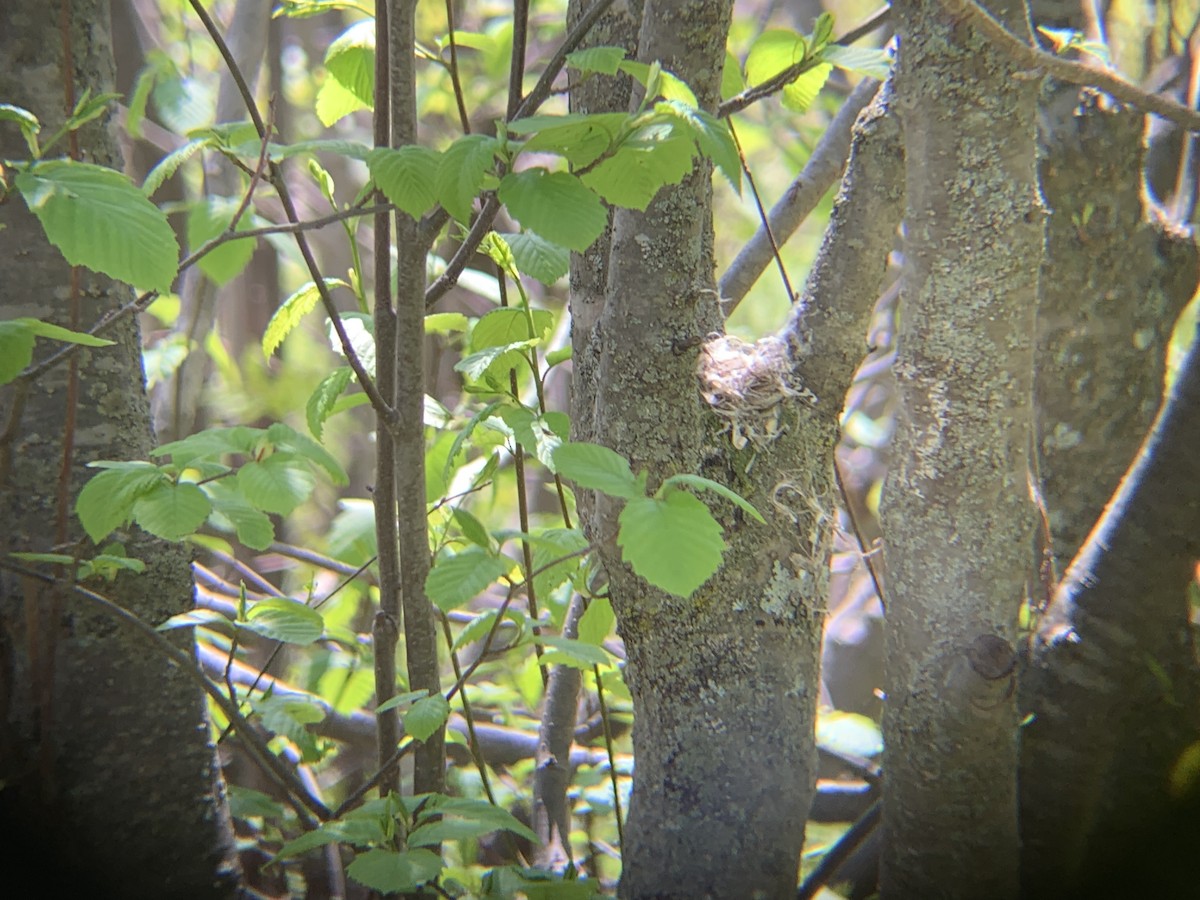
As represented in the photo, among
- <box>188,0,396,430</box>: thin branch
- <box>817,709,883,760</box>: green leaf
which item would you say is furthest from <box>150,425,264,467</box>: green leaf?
<box>817,709,883,760</box>: green leaf

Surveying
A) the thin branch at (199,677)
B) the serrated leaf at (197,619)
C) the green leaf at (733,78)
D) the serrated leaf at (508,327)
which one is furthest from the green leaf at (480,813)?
the green leaf at (733,78)

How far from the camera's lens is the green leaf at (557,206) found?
0.73m

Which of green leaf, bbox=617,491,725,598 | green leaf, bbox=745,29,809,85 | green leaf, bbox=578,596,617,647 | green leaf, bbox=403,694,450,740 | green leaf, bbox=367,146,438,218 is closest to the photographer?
green leaf, bbox=617,491,725,598

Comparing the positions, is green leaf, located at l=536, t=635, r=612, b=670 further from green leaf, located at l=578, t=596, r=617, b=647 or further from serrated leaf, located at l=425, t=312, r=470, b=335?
serrated leaf, located at l=425, t=312, r=470, b=335

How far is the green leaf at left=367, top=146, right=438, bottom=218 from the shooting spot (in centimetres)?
80

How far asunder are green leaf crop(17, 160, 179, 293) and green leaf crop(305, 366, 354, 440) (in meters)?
0.32

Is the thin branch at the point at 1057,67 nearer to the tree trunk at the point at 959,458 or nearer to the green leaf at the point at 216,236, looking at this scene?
the tree trunk at the point at 959,458

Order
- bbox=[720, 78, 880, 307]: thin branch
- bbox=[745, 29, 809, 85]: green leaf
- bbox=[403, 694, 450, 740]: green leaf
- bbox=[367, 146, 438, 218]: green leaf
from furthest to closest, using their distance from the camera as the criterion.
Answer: bbox=[720, 78, 880, 307]: thin branch → bbox=[745, 29, 809, 85]: green leaf → bbox=[403, 694, 450, 740]: green leaf → bbox=[367, 146, 438, 218]: green leaf

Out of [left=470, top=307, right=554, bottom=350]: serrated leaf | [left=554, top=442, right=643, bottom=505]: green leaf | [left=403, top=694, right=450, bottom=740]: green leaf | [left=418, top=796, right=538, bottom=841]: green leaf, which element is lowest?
[left=418, top=796, right=538, bottom=841]: green leaf

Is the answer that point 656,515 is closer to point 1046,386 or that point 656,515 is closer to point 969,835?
point 969,835

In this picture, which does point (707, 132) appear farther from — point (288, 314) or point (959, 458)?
point (288, 314)

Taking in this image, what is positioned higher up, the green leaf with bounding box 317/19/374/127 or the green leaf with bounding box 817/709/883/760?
the green leaf with bounding box 317/19/374/127

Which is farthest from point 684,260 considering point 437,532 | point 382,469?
point 437,532

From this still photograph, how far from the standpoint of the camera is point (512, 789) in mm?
1825
